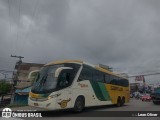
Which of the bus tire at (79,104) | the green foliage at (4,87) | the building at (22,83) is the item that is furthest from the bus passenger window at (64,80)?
the green foliage at (4,87)

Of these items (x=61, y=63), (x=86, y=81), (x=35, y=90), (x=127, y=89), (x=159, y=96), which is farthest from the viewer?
(x=159, y=96)

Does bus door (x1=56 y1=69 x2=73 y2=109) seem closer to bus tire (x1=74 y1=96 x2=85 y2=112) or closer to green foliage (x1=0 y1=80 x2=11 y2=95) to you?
bus tire (x1=74 y1=96 x2=85 y2=112)

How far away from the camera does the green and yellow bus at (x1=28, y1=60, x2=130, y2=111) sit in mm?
13516

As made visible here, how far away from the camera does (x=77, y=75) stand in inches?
602

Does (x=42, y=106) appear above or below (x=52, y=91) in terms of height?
below

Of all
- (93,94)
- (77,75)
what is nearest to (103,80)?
(93,94)

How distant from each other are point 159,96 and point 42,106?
18576 millimetres

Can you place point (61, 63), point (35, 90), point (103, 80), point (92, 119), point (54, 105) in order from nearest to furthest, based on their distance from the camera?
point (92, 119), point (54, 105), point (35, 90), point (61, 63), point (103, 80)

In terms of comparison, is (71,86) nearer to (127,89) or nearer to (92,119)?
(92,119)

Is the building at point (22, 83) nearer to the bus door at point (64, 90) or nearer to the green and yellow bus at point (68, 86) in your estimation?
the green and yellow bus at point (68, 86)

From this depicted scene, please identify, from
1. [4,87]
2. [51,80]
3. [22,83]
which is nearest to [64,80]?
[51,80]

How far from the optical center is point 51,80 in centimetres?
→ 1394

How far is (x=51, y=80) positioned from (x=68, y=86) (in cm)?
115

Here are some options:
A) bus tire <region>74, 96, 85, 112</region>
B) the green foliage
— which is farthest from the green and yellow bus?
the green foliage
